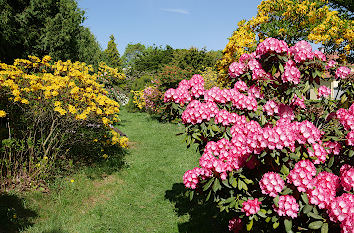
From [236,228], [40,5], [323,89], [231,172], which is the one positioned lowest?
[236,228]

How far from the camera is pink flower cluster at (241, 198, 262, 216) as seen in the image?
2.50 meters

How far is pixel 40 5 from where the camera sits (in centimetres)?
877

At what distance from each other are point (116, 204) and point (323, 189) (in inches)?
141

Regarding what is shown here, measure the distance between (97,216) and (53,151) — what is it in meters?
1.96

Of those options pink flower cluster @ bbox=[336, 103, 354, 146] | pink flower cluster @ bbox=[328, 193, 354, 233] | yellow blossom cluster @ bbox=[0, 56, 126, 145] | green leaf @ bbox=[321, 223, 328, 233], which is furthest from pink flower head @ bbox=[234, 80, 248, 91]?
yellow blossom cluster @ bbox=[0, 56, 126, 145]

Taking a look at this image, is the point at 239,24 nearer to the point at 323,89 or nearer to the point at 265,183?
the point at 323,89

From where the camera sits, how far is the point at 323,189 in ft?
7.55

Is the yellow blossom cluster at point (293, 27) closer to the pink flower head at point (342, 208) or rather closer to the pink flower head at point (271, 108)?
the pink flower head at point (271, 108)

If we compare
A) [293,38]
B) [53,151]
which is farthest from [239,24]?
[53,151]

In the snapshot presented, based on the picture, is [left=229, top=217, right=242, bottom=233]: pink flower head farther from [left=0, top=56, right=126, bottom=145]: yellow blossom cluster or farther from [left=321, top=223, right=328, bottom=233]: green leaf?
[left=0, top=56, right=126, bottom=145]: yellow blossom cluster

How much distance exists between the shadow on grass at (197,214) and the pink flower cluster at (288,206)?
1.76 metres

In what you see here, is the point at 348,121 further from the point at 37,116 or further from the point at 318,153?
the point at 37,116

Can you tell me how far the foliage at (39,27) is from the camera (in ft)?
25.8

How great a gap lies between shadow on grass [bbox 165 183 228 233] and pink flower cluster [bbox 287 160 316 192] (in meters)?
1.88
